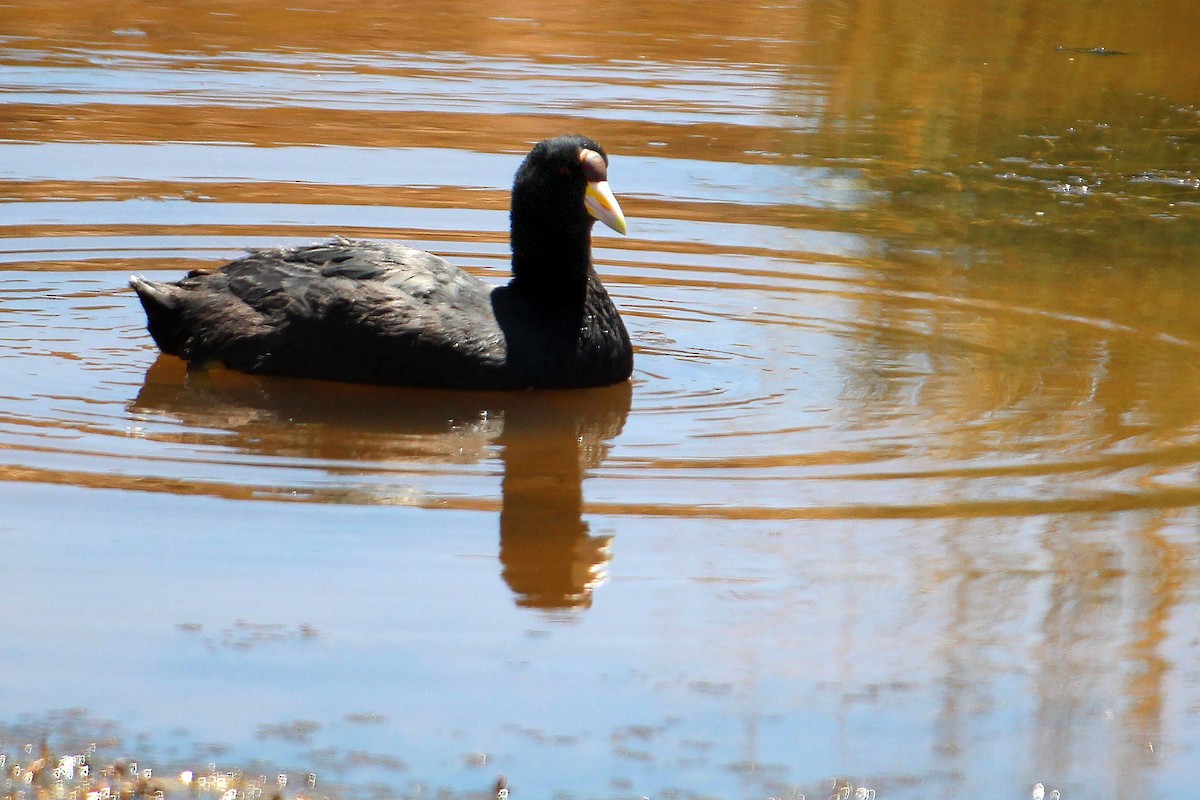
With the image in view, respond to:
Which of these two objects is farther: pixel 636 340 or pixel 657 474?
pixel 636 340

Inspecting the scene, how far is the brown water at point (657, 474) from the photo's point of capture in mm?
4074

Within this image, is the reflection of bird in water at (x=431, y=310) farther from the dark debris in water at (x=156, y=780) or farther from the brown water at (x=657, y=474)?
the dark debris in water at (x=156, y=780)

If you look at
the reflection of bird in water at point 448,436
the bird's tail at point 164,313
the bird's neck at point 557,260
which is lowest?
the reflection of bird in water at point 448,436

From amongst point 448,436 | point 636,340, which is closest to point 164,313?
point 448,436

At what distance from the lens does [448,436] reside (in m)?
6.43

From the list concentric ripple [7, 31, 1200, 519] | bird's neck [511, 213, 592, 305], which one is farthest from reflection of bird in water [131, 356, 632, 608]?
bird's neck [511, 213, 592, 305]

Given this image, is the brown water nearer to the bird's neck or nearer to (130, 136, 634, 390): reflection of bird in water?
(130, 136, 634, 390): reflection of bird in water

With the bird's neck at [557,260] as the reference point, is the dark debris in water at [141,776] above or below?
below

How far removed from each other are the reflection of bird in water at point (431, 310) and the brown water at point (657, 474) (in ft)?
0.49

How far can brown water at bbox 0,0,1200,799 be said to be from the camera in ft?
13.4

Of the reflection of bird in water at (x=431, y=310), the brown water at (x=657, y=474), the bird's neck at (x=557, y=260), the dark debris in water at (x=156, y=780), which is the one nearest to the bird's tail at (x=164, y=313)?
the reflection of bird in water at (x=431, y=310)

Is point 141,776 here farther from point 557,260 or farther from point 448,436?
point 557,260

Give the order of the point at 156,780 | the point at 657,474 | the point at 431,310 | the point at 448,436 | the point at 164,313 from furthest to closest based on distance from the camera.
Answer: the point at 164,313 → the point at 431,310 → the point at 448,436 → the point at 657,474 → the point at 156,780

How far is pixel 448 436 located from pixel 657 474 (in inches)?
35.4
